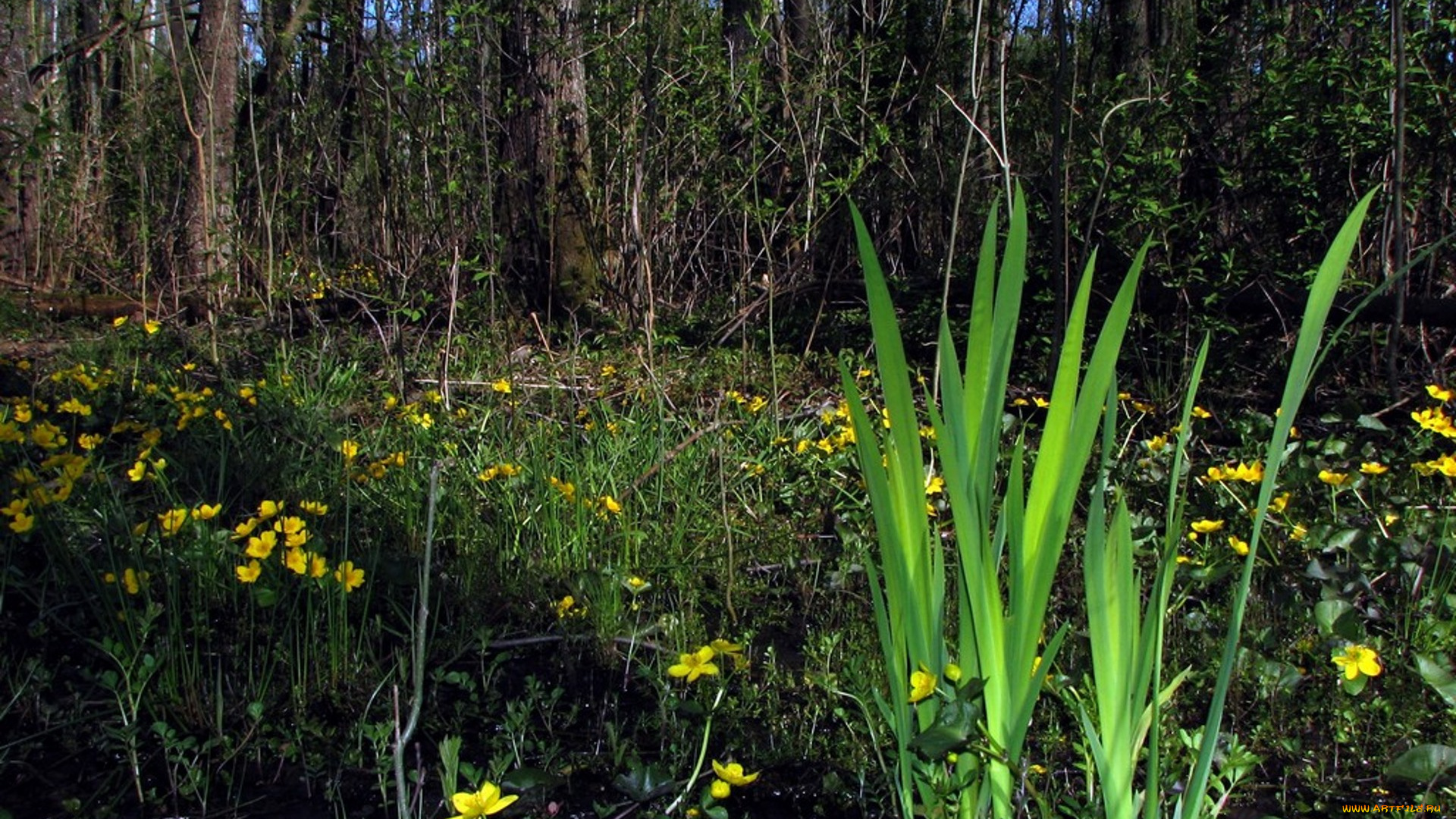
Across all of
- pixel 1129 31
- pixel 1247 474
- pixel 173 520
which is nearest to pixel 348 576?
pixel 173 520

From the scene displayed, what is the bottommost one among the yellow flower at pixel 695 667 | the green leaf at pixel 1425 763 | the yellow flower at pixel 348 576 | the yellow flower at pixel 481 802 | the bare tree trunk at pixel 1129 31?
the green leaf at pixel 1425 763

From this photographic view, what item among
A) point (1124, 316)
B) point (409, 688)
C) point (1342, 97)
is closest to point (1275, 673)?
point (1124, 316)

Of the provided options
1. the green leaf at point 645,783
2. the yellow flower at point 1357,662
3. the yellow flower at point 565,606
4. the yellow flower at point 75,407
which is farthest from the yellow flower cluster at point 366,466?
the yellow flower at point 1357,662

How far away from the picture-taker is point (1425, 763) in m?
1.34

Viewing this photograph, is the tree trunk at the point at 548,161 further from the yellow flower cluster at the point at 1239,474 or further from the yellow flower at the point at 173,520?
the yellow flower cluster at the point at 1239,474

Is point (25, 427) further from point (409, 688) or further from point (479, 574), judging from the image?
point (409, 688)

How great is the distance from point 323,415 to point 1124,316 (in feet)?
9.03

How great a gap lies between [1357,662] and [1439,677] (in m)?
0.14

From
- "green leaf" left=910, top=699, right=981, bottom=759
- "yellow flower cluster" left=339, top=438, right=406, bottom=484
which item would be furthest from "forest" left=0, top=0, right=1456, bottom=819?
"yellow flower cluster" left=339, top=438, right=406, bottom=484

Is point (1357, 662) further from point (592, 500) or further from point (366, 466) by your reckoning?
point (366, 466)

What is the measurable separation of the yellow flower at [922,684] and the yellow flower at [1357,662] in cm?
86

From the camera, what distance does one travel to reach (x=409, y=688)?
5.70 feet

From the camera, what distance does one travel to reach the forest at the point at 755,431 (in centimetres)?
113

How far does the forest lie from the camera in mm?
1131
